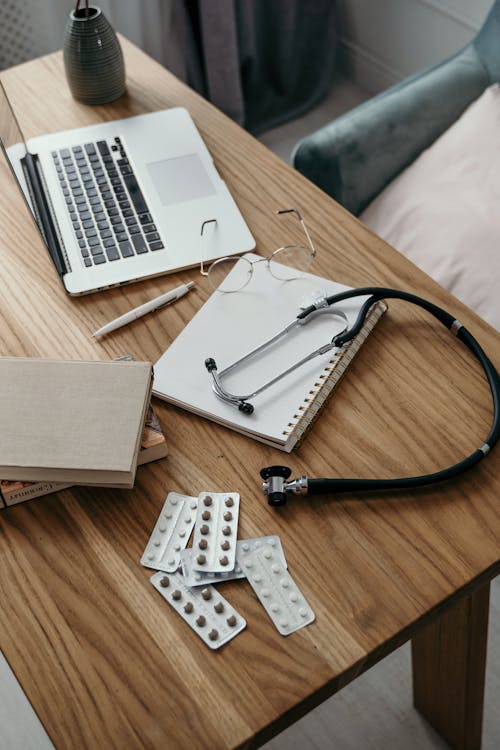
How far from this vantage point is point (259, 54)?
8.38 feet

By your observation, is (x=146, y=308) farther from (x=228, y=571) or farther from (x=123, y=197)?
(x=228, y=571)

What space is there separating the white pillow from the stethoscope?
40cm

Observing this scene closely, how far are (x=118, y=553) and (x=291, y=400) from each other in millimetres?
261

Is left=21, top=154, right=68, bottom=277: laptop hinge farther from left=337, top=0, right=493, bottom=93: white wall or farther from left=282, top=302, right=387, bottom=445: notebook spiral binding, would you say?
left=337, top=0, right=493, bottom=93: white wall

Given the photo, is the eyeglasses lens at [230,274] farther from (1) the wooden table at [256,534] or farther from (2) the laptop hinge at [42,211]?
(2) the laptop hinge at [42,211]

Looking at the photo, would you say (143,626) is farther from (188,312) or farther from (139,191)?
(139,191)

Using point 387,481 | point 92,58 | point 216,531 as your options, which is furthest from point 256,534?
point 92,58

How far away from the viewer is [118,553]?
0.85 meters

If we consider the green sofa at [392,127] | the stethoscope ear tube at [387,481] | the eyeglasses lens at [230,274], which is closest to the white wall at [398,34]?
the green sofa at [392,127]

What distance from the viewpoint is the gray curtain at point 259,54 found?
2.31 m

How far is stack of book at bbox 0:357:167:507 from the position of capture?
852 mm

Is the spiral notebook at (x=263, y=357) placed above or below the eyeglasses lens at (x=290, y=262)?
below

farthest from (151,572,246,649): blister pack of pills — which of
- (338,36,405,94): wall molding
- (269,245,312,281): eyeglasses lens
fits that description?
(338,36,405,94): wall molding

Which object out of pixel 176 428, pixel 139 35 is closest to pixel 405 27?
pixel 139 35
